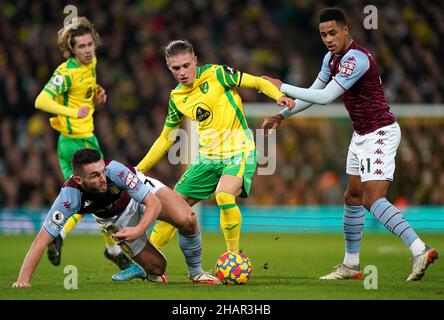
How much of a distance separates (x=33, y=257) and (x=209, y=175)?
2.05 metres

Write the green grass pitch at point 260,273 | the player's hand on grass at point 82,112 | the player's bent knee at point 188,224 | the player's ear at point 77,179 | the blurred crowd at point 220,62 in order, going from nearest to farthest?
the green grass pitch at point 260,273 → the player's ear at point 77,179 → the player's bent knee at point 188,224 → the player's hand on grass at point 82,112 → the blurred crowd at point 220,62

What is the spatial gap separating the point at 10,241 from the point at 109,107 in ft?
15.5

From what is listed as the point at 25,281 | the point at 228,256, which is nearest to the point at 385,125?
the point at 228,256

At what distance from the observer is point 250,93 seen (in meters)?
18.8

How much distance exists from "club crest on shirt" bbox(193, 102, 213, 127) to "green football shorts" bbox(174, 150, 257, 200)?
0.35 meters

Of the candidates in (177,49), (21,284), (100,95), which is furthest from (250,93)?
(21,284)

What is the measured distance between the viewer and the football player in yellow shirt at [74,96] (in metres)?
9.85

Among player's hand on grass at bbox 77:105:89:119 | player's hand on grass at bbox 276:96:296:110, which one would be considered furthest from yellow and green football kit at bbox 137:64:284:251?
player's hand on grass at bbox 77:105:89:119

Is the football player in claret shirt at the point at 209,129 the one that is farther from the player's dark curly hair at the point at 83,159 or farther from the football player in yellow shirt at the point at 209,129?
the player's dark curly hair at the point at 83,159

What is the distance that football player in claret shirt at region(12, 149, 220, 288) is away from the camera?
7488mm

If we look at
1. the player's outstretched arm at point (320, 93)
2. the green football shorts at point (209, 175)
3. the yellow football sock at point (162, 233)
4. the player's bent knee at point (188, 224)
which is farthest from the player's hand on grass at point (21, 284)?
the player's outstretched arm at point (320, 93)

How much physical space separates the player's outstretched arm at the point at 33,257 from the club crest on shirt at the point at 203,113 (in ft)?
6.61
